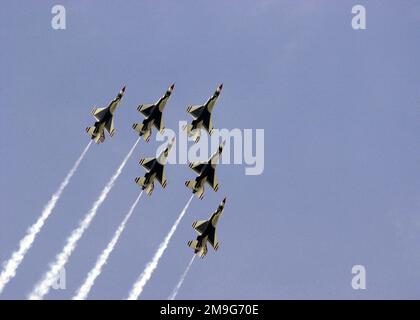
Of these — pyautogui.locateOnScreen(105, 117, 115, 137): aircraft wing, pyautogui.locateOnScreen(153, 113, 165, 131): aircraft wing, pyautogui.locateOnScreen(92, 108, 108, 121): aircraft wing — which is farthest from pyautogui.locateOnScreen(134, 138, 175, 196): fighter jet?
pyautogui.locateOnScreen(92, 108, 108, 121): aircraft wing

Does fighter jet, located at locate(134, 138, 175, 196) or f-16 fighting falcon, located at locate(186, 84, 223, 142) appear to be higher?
f-16 fighting falcon, located at locate(186, 84, 223, 142)

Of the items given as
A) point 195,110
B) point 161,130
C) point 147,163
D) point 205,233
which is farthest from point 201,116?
point 205,233

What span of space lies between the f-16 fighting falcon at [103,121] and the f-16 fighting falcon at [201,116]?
1200 centimetres

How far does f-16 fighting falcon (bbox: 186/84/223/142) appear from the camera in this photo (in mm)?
181375

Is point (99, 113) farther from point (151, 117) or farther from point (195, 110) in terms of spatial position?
point (195, 110)

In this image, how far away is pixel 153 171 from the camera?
181 metres

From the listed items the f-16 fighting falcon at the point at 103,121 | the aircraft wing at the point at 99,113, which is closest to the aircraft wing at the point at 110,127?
the f-16 fighting falcon at the point at 103,121

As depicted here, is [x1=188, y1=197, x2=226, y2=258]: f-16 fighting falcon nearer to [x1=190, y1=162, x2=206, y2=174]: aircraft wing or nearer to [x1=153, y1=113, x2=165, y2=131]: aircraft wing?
[x1=190, y1=162, x2=206, y2=174]: aircraft wing

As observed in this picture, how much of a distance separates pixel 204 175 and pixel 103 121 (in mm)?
18439

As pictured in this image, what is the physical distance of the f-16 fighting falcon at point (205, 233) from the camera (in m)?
177

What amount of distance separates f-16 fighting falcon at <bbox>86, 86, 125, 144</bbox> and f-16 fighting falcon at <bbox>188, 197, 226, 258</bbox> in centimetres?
2073

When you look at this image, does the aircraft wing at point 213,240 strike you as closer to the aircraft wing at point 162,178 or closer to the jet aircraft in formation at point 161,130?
the jet aircraft in formation at point 161,130
